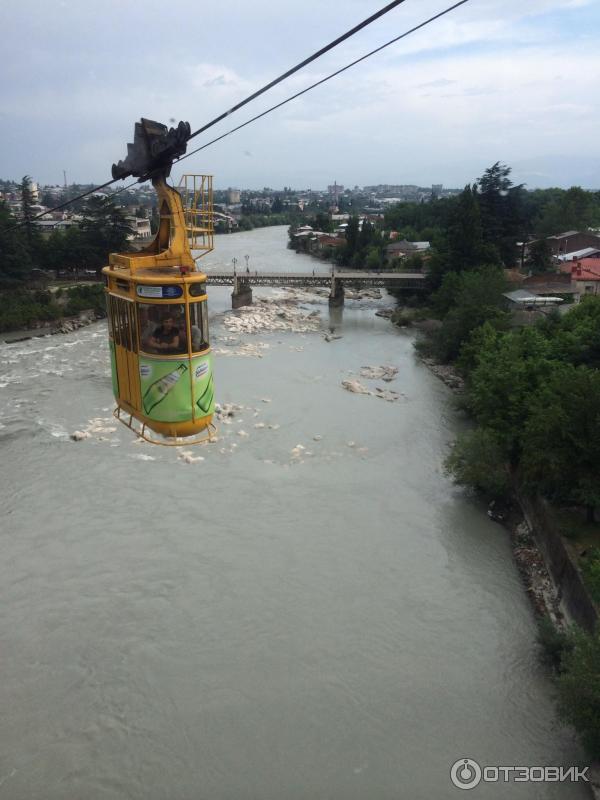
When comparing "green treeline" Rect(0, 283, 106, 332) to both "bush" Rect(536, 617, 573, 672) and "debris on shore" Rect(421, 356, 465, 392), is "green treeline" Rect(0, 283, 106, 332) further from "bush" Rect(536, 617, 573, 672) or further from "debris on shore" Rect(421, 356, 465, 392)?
"bush" Rect(536, 617, 573, 672)

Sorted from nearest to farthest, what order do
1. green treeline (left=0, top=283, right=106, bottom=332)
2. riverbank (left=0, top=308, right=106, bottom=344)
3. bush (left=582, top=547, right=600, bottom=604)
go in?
bush (left=582, top=547, right=600, bottom=604)
riverbank (left=0, top=308, right=106, bottom=344)
green treeline (left=0, top=283, right=106, bottom=332)

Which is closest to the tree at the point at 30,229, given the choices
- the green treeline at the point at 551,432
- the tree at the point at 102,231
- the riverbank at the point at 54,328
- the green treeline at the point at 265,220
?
the tree at the point at 102,231

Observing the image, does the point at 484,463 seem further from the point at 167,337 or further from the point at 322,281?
the point at 322,281

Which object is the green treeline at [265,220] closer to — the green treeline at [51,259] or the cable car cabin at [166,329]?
the green treeline at [51,259]

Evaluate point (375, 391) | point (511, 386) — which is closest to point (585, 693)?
point (511, 386)

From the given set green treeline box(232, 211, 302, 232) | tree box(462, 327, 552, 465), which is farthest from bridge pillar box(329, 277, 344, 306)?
green treeline box(232, 211, 302, 232)

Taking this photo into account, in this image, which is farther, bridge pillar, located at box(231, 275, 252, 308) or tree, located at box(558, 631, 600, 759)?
bridge pillar, located at box(231, 275, 252, 308)

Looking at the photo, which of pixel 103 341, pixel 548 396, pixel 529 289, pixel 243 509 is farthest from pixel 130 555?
pixel 529 289
